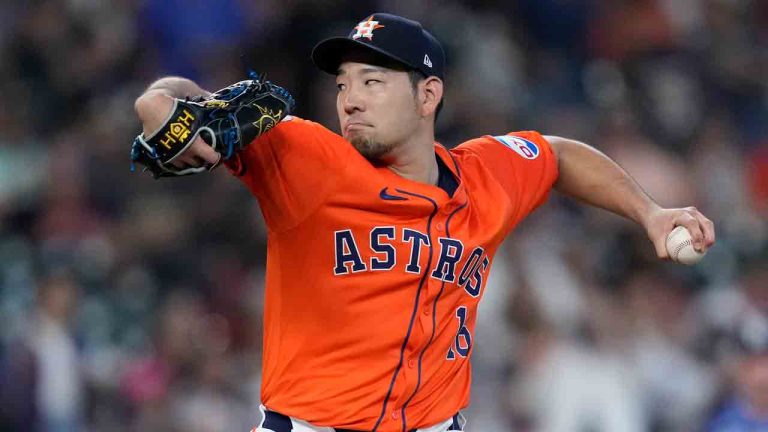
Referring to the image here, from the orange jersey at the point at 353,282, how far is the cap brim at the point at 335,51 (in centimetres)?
22

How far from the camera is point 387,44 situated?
339 cm

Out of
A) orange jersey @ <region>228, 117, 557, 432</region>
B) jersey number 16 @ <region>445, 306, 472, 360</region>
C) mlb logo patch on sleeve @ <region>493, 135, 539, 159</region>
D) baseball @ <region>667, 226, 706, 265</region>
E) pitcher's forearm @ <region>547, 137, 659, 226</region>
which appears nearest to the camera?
orange jersey @ <region>228, 117, 557, 432</region>

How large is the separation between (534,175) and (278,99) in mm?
1047

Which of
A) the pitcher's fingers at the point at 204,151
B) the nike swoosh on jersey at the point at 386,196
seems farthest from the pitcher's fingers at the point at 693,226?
the pitcher's fingers at the point at 204,151

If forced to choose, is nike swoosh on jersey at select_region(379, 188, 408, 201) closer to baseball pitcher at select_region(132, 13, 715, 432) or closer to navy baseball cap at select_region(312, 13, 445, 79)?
baseball pitcher at select_region(132, 13, 715, 432)

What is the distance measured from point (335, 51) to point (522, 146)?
31.0 inches

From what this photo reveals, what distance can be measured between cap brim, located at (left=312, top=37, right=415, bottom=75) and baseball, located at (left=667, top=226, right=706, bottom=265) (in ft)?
2.83

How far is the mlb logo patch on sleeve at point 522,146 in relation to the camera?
387 centimetres

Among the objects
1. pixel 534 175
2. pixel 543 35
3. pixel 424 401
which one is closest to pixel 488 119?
pixel 543 35

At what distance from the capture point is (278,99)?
3094 millimetres

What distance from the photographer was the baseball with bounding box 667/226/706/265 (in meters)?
3.33

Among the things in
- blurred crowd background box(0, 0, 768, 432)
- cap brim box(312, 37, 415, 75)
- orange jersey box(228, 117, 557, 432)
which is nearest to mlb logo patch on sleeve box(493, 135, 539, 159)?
orange jersey box(228, 117, 557, 432)

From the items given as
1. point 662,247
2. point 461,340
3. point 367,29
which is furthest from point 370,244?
point 662,247

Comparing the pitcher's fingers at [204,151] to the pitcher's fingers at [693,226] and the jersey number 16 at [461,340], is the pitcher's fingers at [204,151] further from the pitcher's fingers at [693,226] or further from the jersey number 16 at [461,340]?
the pitcher's fingers at [693,226]
